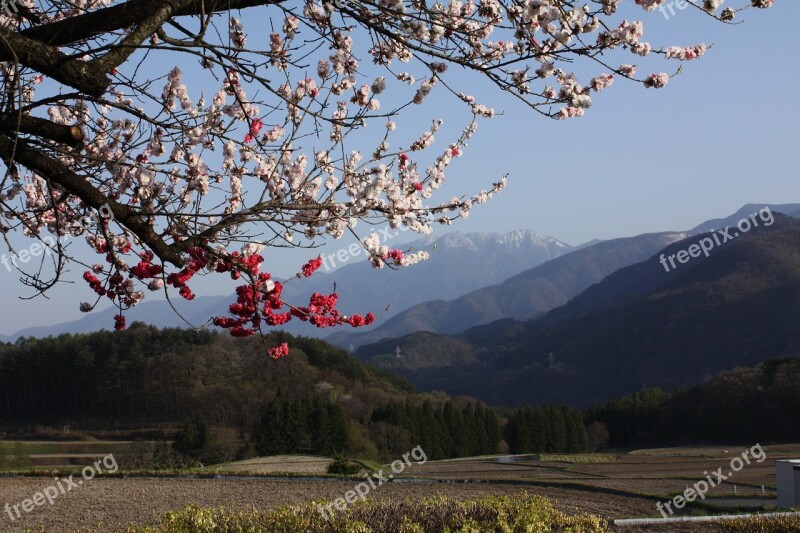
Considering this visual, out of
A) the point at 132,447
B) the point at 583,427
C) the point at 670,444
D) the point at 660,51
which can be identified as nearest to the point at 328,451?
the point at 132,447

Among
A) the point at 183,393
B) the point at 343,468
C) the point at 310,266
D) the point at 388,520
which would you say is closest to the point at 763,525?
the point at 388,520

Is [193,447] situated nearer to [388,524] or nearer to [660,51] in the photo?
[388,524]

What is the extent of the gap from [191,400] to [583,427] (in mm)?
43546

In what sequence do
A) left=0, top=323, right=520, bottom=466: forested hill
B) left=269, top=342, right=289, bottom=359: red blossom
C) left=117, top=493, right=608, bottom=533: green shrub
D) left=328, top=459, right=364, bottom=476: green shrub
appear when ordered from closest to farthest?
1. left=269, top=342, right=289, bottom=359: red blossom
2. left=117, top=493, right=608, bottom=533: green shrub
3. left=328, top=459, right=364, bottom=476: green shrub
4. left=0, top=323, right=520, bottom=466: forested hill

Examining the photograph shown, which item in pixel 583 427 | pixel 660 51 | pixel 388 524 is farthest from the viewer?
pixel 583 427

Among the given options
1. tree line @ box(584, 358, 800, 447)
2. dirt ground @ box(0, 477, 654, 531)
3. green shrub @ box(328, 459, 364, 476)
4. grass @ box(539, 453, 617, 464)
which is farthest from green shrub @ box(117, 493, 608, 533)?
tree line @ box(584, 358, 800, 447)

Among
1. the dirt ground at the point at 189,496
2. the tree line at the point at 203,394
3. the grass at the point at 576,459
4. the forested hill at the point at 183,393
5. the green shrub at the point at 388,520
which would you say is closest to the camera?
the green shrub at the point at 388,520

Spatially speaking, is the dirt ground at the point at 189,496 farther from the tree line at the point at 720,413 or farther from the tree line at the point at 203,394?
the tree line at the point at 720,413

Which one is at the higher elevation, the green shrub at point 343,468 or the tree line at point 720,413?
the green shrub at point 343,468

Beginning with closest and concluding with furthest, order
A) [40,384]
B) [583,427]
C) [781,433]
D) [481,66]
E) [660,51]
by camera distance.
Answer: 1. [481,66]
2. [660,51]
3. [781,433]
4. [583,427]
5. [40,384]

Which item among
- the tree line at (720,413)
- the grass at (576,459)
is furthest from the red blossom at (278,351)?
the tree line at (720,413)

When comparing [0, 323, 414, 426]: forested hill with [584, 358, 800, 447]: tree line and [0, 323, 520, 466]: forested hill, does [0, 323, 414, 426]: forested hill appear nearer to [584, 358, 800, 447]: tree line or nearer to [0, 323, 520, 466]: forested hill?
[0, 323, 520, 466]: forested hill

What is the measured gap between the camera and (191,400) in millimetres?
89125

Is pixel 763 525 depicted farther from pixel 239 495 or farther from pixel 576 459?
pixel 576 459
